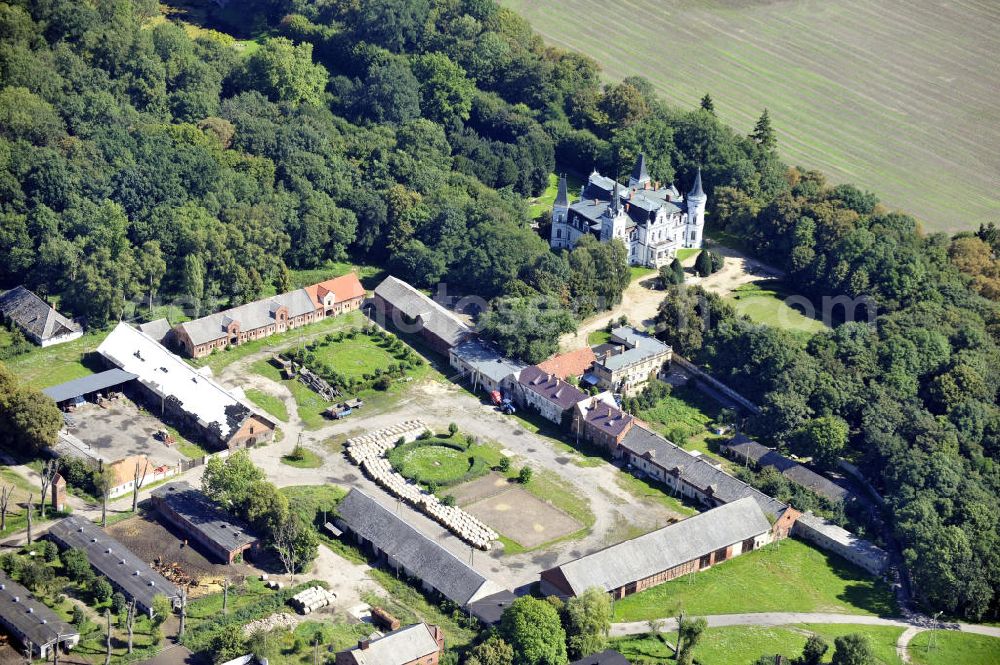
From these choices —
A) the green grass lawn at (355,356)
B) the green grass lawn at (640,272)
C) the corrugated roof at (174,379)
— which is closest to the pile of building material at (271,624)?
the corrugated roof at (174,379)

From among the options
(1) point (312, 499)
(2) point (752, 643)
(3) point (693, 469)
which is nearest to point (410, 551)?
(1) point (312, 499)

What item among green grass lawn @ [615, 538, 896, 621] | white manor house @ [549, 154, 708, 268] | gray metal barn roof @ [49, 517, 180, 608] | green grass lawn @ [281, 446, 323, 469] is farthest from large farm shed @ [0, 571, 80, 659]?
white manor house @ [549, 154, 708, 268]

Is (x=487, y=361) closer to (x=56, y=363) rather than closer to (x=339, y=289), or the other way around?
(x=339, y=289)

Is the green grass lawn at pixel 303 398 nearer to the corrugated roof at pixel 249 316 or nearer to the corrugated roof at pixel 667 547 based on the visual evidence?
the corrugated roof at pixel 249 316

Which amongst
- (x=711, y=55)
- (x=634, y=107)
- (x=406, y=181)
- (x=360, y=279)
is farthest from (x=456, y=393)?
(x=711, y=55)

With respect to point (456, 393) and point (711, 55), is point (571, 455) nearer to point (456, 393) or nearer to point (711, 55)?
point (456, 393)

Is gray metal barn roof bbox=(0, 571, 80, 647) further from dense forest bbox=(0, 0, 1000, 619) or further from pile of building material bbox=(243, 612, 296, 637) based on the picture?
dense forest bbox=(0, 0, 1000, 619)
